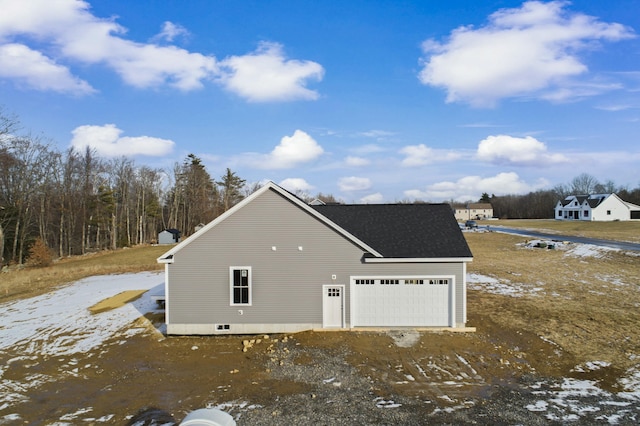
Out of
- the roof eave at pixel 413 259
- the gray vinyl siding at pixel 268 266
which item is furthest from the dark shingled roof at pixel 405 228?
the gray vinyl siding at pixel 268 266

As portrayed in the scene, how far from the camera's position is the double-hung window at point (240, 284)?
16672 mm

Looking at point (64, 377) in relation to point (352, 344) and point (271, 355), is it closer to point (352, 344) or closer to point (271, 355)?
point (271, 355)

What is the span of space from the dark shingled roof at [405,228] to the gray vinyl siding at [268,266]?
825mm

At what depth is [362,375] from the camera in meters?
12.4

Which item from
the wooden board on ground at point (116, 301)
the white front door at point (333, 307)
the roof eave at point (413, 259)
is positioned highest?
the roof eave at point (413, 259)

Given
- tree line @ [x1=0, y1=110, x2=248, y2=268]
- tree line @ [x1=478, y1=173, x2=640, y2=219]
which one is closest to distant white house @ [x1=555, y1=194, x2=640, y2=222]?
tree line @ [x1=478, y1=173, x2=640, y2=219]

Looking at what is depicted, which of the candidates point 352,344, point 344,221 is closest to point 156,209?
point 344,221

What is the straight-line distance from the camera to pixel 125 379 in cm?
1255

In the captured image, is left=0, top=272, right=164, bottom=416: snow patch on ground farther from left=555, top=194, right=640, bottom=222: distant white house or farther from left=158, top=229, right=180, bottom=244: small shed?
left=555, top=194, right=640, bottom=222: distant white house

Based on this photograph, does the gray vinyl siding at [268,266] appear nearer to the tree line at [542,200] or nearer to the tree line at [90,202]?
the tree line at [90,202]

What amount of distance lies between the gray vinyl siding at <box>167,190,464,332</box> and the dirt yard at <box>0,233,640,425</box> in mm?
1108

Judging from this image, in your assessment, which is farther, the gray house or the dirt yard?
the gray house

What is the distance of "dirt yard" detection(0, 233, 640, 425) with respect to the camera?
33.0 feet

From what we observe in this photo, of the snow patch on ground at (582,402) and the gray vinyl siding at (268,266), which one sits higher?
the gray vinyl siding at (268,266)
